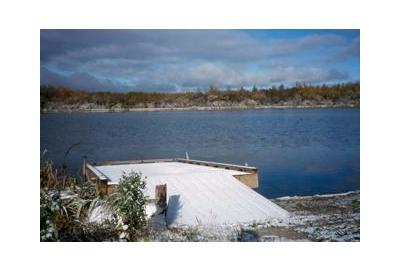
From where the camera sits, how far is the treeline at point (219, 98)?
24.2ft

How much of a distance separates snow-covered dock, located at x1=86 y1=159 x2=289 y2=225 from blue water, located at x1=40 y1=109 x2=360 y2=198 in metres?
0.23

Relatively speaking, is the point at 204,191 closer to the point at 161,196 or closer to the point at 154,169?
the point at 161,196

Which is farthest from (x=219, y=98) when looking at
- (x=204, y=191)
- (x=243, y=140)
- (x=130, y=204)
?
(x=130, y=204)

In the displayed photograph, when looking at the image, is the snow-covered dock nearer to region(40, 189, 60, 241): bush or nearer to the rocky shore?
the rocky shore

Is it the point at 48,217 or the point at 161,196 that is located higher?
the point at 161,196

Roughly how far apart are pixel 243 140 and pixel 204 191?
1.32m

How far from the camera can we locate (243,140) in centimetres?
902

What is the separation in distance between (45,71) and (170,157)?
12.4 feet

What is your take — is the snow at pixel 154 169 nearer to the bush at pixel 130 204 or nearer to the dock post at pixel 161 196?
the dock post at pixel 161 196

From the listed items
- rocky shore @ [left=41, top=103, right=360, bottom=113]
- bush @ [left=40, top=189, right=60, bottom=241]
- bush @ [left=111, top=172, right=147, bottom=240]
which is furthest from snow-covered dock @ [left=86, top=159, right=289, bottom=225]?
bush @ [left=40, top=189, right=60, bottom=241]

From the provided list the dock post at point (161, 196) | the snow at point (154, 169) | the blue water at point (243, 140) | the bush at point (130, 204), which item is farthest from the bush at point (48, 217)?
the snow at point (154, 169)

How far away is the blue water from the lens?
7.52 metres
